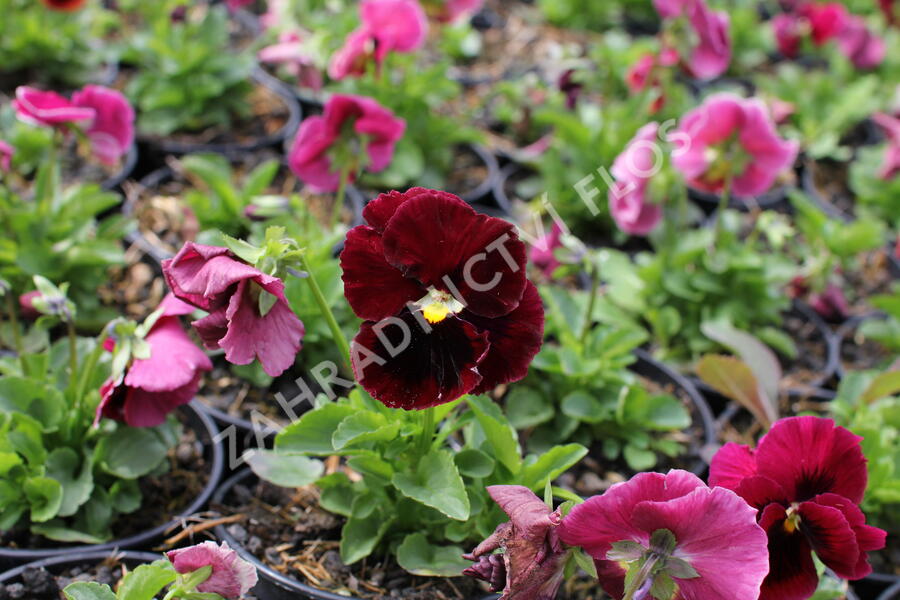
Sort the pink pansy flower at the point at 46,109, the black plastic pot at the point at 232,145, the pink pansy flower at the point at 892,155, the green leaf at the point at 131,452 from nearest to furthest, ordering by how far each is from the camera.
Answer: the green leaf at the point at 131,452 < the pink pansy flower at the point at 46,109 < the black plastic pot at the point at 232,145 < the pink pansy flower at the point at 892,155

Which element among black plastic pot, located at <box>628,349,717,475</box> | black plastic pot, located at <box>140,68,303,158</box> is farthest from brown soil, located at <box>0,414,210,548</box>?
black plastic pot, located at <box>140,68,303,158</box>

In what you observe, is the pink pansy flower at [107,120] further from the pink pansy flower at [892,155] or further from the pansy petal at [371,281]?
the pink pansy flower at [892,155]

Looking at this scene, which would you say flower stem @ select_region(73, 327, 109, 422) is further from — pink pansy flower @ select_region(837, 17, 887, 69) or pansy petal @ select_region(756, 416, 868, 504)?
pink pansy flower @ select_region(837, 17, 887, 69)

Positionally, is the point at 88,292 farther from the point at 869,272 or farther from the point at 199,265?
the point at 869,272

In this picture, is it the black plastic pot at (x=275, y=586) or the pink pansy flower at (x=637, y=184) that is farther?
the pink pansy flower at (x=637, y=184)

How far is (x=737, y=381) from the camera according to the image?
1752mm

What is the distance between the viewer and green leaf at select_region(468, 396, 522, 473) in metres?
1.27

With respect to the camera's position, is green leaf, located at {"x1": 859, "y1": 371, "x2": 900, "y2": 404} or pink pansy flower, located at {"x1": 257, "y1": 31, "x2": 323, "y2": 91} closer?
green leaf, located at {"x1": 859, "y1": 371, "x2": 900, "y2": 404}

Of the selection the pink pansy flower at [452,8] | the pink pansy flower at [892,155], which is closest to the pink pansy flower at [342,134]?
the pink pansy flower at [452,8]

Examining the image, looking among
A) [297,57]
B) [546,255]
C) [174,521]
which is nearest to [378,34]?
[297,57]

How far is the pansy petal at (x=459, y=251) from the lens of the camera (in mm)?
1021

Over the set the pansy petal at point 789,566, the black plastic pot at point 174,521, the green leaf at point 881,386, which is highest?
the pansy petal at point 789,566

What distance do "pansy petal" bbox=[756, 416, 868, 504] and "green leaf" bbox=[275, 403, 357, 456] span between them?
0.54m

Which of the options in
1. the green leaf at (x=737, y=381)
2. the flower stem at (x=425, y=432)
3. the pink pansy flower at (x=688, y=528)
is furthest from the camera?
the green leaf at (x=737, y=381)
